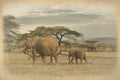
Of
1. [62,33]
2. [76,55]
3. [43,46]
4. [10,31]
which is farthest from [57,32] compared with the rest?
[10,31]

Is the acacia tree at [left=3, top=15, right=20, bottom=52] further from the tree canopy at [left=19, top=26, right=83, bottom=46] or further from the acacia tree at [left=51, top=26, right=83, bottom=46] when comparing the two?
the acacia tree at [left=51, top=26, right=83, bottom=46]

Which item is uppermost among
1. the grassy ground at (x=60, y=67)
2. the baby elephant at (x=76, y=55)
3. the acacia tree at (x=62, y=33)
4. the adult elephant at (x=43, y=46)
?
the acacia tree at (x=62, y=33)

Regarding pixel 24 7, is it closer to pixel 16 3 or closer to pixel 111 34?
pixel 16 3

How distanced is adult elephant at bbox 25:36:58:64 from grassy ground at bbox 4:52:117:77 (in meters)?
0.08

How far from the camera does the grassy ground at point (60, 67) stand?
3.01 m

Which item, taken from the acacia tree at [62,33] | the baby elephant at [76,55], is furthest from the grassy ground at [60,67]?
the acacia tree at [62,33]

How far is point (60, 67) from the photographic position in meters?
3.01

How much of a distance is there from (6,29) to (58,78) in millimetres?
780

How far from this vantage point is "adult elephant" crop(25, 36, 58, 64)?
9.98 ft

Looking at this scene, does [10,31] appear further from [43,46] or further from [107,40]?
[107,40]

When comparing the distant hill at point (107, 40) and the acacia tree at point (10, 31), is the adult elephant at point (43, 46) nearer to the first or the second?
the acacia tree at point (10, 31)

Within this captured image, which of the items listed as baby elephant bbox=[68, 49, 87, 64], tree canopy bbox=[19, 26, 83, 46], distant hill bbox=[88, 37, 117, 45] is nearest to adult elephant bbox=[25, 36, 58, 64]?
tree canopy bbox=[19, 26, 83, 46]

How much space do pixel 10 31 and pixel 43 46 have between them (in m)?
0.40

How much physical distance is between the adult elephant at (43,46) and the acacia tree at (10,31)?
16cm
